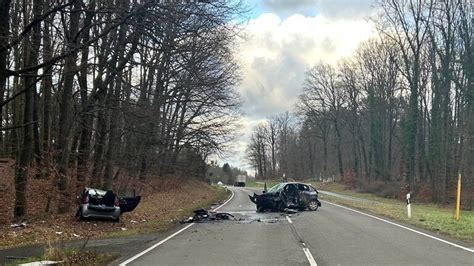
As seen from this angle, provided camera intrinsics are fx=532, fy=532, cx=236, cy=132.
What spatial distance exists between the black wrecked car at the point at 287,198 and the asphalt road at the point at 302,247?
27.2 feet

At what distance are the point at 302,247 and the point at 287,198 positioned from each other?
48.8ft

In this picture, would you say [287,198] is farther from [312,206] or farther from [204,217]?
[204,217]

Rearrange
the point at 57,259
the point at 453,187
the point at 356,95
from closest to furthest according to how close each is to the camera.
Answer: the point at 57,259 → the point at 453,187 → the point at 356,95

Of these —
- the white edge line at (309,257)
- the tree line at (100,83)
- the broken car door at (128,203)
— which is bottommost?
the white edge line at (309,257)

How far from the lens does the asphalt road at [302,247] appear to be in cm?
1088

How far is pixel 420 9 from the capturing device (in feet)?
159

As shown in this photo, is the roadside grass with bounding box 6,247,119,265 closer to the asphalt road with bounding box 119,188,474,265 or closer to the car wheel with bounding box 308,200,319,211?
the asphalt road with bounding box 119,188,474,265

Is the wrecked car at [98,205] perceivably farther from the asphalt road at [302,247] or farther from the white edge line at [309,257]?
the white edge line at [309,257]

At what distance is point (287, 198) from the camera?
27.8 m

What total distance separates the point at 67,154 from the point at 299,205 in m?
13.1

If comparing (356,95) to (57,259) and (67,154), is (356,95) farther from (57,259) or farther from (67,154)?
(57,259)

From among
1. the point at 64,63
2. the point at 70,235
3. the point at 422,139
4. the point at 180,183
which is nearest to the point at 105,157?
the point at 64,63

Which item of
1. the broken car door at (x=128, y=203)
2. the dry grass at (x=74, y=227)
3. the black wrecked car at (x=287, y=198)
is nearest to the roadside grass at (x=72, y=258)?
the dry grass at (x=74, y=227)

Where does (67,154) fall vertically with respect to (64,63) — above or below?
below
